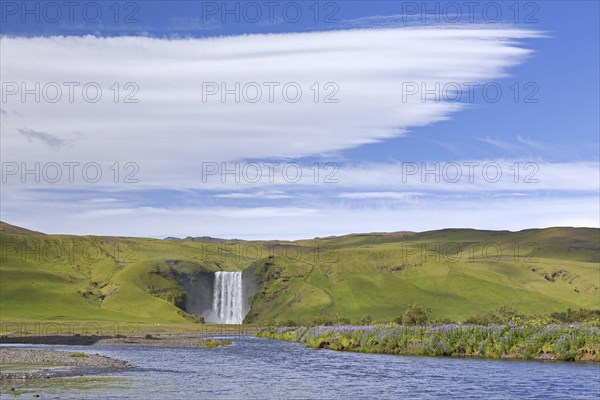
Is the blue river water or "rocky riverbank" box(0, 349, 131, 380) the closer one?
the blue river water

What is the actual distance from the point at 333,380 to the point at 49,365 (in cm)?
2359

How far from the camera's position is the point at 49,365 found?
64562 millimetres

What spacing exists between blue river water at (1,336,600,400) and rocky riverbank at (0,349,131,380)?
2151mm

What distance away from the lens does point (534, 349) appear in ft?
228

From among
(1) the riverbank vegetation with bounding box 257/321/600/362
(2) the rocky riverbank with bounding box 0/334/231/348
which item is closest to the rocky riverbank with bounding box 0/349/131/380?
(1) the riverbank vegetation with bounding box 257/321/600/362

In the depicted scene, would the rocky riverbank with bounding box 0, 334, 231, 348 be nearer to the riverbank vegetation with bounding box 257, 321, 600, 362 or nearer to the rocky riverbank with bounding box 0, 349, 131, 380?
the riverbank vegetation with bounding box 257, 321, 600, 362

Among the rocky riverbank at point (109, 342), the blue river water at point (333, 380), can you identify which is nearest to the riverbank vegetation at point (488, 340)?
the blue river water at point (333, 380)

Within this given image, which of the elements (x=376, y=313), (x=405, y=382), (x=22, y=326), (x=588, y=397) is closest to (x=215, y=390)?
(x=405, y=382)

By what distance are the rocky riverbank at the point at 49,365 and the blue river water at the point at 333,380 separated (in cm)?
215

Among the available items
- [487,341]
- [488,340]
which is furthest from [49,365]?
[488,340]

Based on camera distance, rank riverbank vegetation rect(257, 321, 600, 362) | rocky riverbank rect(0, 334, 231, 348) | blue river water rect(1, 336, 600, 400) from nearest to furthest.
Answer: blue river water rect(1, 336, 600, 400)
riverbank vegetation rect(257, 321, 600, 362)
rocky riverbank rect(0, 334, 231, 348)

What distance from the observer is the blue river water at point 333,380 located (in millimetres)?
47656

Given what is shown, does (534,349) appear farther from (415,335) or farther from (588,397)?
(588,397)

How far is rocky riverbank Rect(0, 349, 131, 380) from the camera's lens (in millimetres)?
55812
